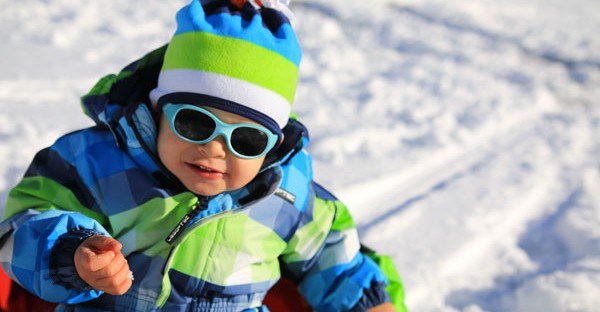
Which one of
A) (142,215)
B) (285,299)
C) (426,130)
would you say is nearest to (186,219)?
(142,215)

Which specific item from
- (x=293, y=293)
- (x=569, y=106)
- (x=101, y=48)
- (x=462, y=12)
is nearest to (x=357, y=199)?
(x=293, y=293)

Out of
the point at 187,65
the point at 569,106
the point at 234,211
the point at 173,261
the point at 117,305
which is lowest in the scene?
the point at 569,106

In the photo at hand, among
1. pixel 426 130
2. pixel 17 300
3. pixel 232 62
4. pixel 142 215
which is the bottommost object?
pixel 426 130

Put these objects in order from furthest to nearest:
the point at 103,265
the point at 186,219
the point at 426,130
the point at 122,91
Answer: the point at 426,130 < the point at 122,91 < the point at 186,219 < the point at 103,265

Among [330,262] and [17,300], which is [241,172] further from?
[17,300]

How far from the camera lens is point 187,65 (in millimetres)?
1218

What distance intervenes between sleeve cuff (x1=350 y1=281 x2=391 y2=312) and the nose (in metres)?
0.56

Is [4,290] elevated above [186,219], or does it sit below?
below

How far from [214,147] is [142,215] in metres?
0.23

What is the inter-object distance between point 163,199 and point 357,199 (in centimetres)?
138

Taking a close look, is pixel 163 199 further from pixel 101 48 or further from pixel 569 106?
pixel 569 106

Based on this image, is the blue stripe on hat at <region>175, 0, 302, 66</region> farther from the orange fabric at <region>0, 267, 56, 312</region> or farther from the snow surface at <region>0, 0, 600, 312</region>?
the snow surface at <region>0, 0, 600, 312</region>

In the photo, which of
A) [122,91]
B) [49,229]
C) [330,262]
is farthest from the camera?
[330,262]

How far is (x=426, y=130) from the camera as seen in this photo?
335cm
